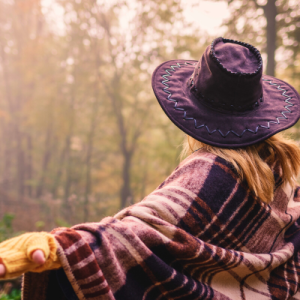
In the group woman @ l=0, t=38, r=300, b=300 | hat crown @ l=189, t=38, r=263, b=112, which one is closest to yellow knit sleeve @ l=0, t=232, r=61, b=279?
woman @ l=0, t=38, r=300, b=300

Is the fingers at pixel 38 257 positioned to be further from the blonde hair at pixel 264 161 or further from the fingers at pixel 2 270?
the blonde hair at pixel 264 161

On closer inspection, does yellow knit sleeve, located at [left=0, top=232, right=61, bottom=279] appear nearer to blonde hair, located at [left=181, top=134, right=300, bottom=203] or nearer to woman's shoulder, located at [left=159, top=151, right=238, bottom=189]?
woman's shoulder, located at [left=159, top=151, right=238, bottom=189]

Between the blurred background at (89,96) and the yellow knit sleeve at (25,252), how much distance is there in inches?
247

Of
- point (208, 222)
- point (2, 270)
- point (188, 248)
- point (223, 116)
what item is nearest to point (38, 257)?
point (2, 270)

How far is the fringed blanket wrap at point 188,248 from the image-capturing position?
919mm

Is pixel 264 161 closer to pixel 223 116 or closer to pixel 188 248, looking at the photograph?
pixel 223 116

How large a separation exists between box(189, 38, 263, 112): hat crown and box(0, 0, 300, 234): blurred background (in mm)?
5235

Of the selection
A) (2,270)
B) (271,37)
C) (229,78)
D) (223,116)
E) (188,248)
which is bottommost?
(188,248)

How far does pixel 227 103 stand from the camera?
4.33 feet

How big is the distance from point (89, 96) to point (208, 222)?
1402 centimetres

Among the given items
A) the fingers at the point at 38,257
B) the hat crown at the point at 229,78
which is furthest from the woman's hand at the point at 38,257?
the hat crown at the point at 229,78

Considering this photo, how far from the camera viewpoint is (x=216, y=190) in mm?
1177

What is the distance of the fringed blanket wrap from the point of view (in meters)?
0.92

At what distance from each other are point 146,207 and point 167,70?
0.96 meters
